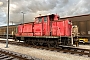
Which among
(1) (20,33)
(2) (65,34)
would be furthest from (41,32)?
(1) (20,33)

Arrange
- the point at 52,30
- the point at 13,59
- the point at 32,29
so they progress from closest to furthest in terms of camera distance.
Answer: the point at 13,59, the point at 52,30, the point at 32,29

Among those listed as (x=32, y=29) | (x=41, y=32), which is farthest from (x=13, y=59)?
(x=32, y=29)

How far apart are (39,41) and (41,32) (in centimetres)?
110

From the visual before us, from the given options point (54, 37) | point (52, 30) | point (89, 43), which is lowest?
point (89, 43)

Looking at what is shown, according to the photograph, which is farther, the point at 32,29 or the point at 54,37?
the point at 32,29

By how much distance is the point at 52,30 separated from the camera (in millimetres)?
11984

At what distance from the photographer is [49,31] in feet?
39.6

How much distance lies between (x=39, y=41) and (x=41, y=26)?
1791 mm

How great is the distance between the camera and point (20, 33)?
15.1 metres

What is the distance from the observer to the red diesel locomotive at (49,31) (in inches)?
439

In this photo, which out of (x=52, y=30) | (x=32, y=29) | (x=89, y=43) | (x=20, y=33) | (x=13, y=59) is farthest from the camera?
(x=89, y=43)

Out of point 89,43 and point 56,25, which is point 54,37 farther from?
point 89,43

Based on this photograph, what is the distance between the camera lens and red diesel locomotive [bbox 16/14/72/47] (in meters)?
11.1

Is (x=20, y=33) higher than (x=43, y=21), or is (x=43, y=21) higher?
(x=43, y=21)
